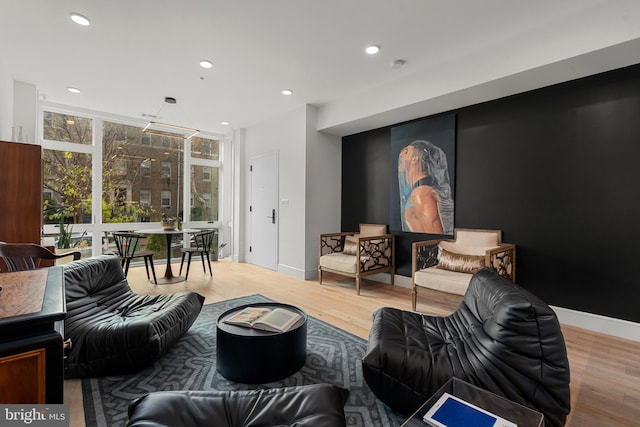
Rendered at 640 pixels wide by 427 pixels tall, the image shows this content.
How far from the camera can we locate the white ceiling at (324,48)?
8.43ft

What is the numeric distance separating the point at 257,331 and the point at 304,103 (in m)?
3.80

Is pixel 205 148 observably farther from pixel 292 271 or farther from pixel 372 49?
pixel 372 49

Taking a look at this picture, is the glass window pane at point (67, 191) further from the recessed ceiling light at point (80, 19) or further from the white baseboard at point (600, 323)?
the white baseboard at point (600, 323)

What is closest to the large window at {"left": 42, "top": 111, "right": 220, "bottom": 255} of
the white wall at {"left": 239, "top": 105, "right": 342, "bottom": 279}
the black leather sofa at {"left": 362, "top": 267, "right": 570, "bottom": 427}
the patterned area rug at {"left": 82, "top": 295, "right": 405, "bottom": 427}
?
the white wall at {"left": 239, "top": 105, "right": 342, "bottom": 279}

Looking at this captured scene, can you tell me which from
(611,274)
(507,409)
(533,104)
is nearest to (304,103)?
(533,104)

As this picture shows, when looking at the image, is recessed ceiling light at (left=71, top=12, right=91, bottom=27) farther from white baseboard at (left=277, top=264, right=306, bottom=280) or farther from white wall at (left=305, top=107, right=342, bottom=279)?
white baseboard at (left=277, top=264, right=306, bottom=280)

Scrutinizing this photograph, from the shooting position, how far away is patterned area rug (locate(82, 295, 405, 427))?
1.71 m

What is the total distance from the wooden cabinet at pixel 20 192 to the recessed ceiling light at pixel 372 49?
3.56 meters

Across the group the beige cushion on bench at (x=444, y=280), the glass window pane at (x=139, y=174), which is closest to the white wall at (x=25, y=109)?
the glass window pane at (x=139, y=174)

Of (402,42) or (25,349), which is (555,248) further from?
(25,349)

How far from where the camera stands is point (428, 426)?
112cm

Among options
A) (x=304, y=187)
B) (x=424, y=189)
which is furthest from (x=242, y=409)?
(x=304, y=187)

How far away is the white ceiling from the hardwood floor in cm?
245

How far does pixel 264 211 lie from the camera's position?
19.3 ft
